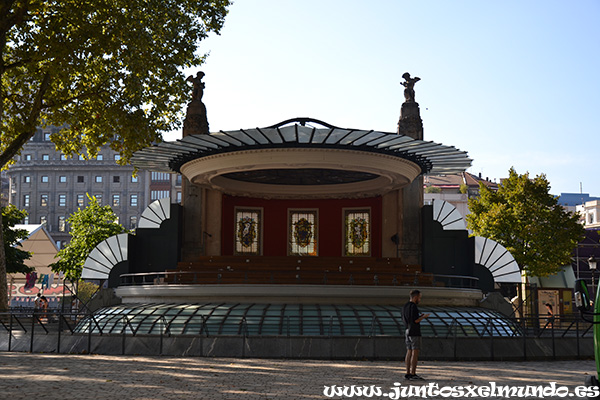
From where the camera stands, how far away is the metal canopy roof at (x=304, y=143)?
27250 millimetres

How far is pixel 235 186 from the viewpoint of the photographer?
117 feet

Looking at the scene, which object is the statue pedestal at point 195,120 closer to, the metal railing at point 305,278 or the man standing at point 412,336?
the metal railing at point 305,278

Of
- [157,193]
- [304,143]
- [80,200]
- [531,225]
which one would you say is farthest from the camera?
[80,200]

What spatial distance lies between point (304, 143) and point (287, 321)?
28.4ft

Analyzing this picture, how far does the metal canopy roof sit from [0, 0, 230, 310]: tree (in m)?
2.94

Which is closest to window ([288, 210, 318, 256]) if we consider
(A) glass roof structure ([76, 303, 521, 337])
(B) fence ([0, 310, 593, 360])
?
(A) glass roof structure ([76, 303, 521, 337])

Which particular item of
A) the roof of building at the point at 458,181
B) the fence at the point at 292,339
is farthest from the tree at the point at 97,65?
the roof of building at the point at 458,181

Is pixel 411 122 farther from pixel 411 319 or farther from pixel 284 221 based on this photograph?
pixel 411 319

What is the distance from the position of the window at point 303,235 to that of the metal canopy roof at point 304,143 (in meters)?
7.40

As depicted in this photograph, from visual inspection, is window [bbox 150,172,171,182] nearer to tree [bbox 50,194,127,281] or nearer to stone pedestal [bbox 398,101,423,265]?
tree [bbox 50,194,127,281]

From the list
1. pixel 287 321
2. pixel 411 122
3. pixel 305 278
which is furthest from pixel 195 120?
pixel 287 321

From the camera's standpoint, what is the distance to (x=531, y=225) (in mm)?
48156

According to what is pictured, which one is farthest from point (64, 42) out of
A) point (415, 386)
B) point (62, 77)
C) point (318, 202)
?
point (415, 386)

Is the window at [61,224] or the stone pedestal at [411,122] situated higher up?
the stone pedestal at [411,122]
